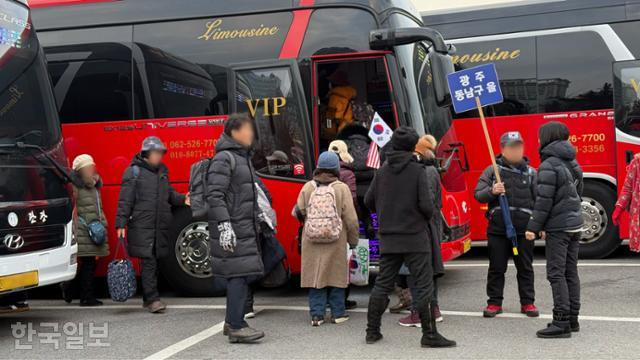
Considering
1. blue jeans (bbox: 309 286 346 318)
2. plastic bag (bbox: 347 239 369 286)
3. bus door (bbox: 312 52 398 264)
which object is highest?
bus door (bbox: 312 52 398 264)

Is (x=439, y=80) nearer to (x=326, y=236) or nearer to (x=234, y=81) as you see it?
(x=234, y=81)

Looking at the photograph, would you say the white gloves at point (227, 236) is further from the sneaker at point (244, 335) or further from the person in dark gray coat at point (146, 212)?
the person in dark gray coat at point (146, 212)

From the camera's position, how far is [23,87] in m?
7.04

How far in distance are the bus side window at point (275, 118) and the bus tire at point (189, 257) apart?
1.05 metres

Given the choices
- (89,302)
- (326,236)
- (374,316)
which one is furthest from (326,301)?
(89,302)

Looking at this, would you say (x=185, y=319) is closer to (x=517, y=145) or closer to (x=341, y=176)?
(x=341, y=176)

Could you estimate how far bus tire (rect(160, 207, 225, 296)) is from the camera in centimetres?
834

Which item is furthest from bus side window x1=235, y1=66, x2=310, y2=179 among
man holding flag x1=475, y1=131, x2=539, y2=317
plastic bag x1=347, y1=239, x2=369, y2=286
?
man holding flag x1=475, y1=131, x2=539, y2=317

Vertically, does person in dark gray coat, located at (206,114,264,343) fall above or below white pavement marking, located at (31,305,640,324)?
above

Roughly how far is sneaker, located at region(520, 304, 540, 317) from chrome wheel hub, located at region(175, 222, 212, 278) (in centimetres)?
355

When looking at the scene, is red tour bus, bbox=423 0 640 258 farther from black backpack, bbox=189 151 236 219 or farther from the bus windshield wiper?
the bus windshield wiper

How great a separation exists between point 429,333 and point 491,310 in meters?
1.23

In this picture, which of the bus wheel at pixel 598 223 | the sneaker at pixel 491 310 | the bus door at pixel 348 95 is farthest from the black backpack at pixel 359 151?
the bus wheel at pixel 598 223

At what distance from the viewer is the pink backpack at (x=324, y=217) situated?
21.7 feet
